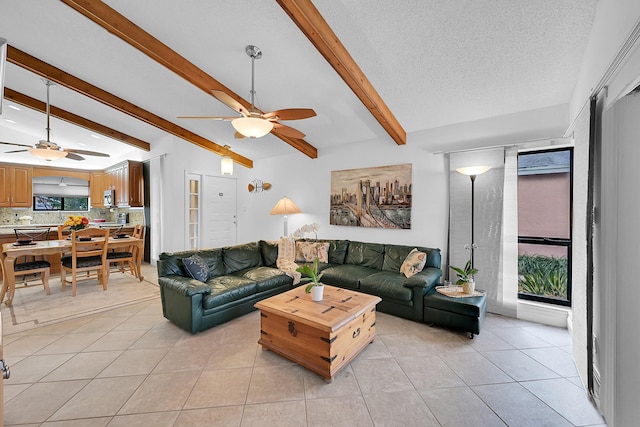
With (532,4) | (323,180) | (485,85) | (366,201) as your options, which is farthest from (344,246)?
(532,4)

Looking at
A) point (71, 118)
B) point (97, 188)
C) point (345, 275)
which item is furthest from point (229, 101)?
point (97, 188)

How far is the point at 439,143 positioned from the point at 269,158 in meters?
3.72

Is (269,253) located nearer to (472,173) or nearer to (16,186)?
(472,173)

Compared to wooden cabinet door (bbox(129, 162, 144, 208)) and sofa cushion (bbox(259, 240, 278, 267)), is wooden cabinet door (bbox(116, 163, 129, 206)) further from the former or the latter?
sofa cushion (bbox(259, 240, 278, 267))

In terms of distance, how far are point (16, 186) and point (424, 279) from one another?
8757 millimetres

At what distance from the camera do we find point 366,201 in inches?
182

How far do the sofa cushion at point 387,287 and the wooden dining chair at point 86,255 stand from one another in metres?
4.12

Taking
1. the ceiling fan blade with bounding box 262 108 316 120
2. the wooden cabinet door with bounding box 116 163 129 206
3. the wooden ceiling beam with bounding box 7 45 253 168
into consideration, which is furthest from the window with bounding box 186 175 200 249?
the ceiling fan blade with bounding box 262 108 316 120

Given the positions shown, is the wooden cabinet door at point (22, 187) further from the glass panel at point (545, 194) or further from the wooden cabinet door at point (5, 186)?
the glass panel at point (545, 194)

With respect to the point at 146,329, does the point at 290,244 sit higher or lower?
higher

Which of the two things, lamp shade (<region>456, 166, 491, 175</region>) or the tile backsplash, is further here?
the tile backsplash

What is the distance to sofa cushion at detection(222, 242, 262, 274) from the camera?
385cm

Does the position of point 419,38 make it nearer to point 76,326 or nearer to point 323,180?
point 323,180

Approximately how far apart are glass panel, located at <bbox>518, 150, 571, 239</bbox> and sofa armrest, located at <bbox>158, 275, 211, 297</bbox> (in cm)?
397
